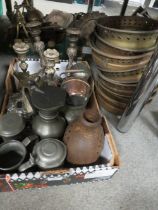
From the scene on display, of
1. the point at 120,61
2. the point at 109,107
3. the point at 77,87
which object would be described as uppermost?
the point at 120,61

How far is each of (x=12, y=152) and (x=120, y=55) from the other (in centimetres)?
48

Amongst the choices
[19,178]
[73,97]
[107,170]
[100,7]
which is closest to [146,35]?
[73,97]

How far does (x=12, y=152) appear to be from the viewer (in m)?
0.59

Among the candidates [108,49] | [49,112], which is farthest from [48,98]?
[108,49]

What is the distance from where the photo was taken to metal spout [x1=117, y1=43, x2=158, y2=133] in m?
0.60

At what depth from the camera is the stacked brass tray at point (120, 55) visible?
66cm

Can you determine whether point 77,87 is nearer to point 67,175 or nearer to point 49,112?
point 49,112

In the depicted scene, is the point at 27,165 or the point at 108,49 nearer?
the point at 27,165

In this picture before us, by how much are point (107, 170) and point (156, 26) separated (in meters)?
0.60

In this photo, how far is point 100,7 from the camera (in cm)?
182

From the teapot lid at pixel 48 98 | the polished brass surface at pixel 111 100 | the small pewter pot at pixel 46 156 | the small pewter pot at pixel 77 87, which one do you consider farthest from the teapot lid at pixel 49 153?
the polished brass surface at pixel 111 100

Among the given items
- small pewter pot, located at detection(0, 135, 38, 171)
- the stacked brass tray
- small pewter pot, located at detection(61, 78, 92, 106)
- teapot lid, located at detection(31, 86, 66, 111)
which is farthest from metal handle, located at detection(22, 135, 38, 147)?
the stacked brass tray

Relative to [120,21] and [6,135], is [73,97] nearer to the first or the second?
[6,135]

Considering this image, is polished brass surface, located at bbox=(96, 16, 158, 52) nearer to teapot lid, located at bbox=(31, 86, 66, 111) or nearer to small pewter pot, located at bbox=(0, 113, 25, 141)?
teapot lid, located at bbox=(31, 86, 66, 111)
